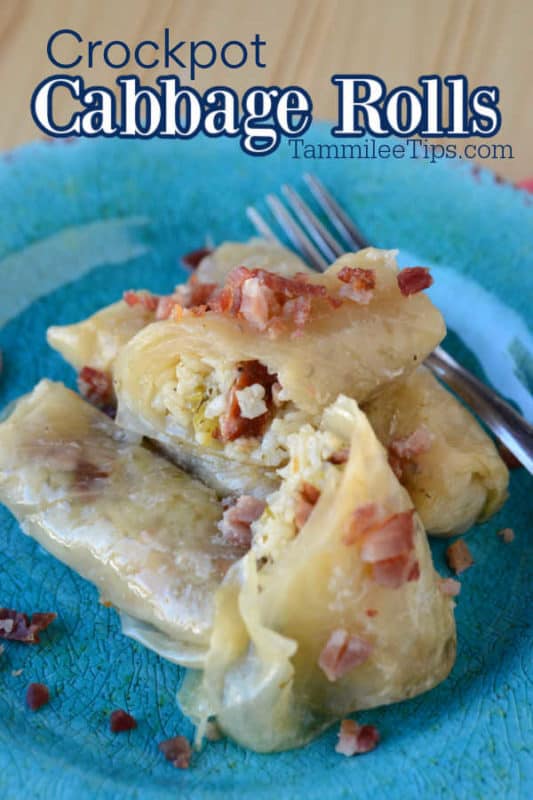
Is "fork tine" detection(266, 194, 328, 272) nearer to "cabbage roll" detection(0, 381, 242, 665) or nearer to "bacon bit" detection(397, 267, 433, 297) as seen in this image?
"bacon bit" detection(397, 267, 433, 297)

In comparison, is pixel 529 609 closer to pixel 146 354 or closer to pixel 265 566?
pixel 265 566

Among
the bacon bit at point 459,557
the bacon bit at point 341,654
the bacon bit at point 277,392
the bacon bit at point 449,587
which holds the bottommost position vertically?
the bacon bit at point 341,654

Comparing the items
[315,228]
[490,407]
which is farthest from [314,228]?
[490,407]

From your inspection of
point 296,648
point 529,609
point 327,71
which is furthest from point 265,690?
point 327,71

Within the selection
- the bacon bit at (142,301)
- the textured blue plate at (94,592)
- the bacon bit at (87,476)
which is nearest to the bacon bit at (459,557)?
the textured blue plate at (94,592)

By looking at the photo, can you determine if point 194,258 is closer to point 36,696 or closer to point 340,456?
point 340,456

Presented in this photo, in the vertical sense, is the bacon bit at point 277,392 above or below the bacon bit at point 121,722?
above

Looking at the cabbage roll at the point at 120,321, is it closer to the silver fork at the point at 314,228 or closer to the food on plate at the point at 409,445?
the food on plate at the point at 409,445
